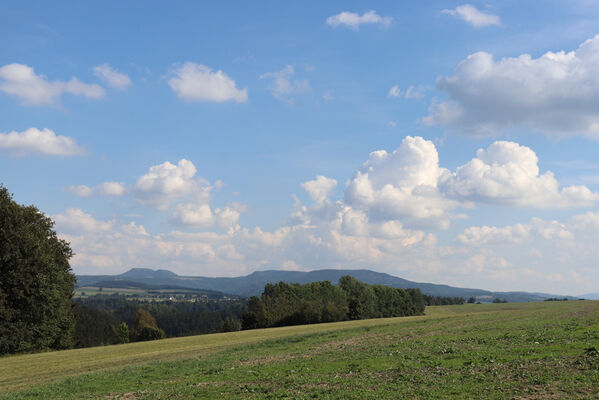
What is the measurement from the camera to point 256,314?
129875mm

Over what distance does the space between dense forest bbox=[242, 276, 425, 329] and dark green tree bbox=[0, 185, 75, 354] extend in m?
69.2

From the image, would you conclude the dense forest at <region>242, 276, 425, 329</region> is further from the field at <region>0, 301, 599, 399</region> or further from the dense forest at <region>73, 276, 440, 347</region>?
the field at <region>0, 301, 599, 399</region>

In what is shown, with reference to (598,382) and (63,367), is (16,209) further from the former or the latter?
(598,382)

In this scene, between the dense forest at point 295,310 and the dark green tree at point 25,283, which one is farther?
the dense forest at point 295,310

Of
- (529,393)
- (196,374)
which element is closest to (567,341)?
(529,393)

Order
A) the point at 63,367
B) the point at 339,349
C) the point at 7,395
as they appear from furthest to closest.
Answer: the point at 63,367, the point at 339,349, the point at 7,395

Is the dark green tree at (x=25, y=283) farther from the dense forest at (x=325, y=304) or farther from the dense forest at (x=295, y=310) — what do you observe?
the dense forest at (x=325, y=304)

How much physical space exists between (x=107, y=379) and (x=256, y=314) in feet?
330

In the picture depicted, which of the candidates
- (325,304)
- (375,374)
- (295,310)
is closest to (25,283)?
(375,374)

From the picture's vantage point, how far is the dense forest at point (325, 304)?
125 meters

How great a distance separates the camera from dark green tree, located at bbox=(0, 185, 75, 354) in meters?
57.1

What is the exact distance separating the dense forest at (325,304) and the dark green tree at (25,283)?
2724 inches

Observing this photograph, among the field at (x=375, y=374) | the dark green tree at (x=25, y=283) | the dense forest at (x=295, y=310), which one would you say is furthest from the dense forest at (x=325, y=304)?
the field at (x=375, y=374)

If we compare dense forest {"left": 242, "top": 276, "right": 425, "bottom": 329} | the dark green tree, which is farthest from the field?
dense forest {"left": 242, "top": 276, "right": 425, "bottom": 329}
